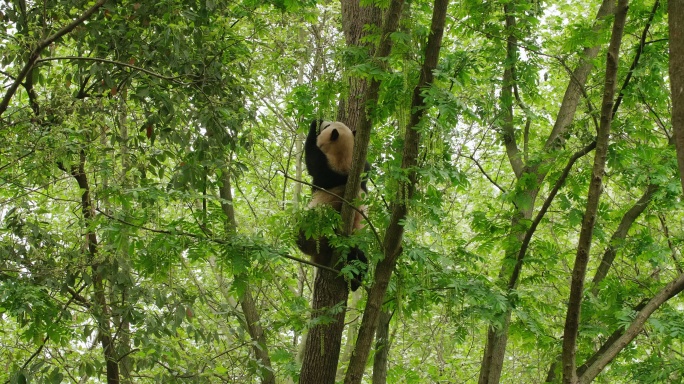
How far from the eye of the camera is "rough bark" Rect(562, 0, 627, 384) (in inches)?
120

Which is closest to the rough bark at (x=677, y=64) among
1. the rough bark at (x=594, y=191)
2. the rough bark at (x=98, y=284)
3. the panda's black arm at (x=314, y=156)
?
the rough bark at (x=594, y=191)

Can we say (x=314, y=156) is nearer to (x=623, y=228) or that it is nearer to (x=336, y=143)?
(x=336, y=143)

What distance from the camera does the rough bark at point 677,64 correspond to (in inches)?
71.2

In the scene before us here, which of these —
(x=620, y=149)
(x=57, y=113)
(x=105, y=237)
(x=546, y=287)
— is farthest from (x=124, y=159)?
(x=546, y=287)

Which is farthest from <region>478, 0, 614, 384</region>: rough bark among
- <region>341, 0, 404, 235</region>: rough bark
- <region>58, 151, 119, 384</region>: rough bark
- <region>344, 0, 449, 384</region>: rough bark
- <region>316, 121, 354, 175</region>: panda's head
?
<region>58, 151, 119, 384</region>: rough bark

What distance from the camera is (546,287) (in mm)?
6875

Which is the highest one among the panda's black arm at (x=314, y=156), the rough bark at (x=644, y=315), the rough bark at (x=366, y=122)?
the panda's black arm at (x=314, y=156)

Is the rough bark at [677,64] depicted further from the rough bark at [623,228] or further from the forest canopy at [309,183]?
the rough bark at [623,228]

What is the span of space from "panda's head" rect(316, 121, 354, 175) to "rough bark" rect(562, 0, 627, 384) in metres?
2.37

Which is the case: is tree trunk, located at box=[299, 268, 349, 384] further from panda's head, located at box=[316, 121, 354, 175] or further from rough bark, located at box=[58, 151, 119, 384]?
rough bark, located at box=[58, 151, 119, 384]

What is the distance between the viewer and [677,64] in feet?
6.12

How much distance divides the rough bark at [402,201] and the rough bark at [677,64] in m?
1.75

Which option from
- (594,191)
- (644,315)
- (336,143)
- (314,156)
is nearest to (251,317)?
(314,156)

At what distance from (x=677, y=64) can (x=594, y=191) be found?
1.43m
